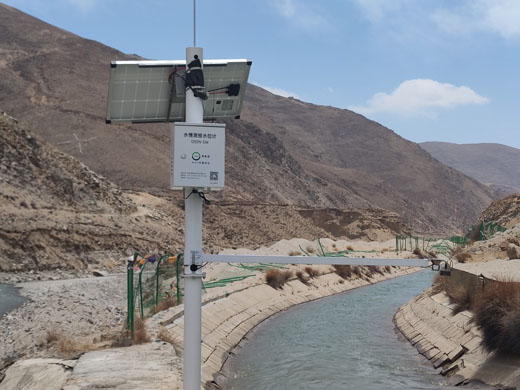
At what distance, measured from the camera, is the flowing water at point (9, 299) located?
A: 859 inches

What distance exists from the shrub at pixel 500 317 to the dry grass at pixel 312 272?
2194 centimetres

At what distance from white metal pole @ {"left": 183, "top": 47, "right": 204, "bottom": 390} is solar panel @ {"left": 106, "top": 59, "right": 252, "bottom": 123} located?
1.56 ft

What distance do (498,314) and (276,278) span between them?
1884 centimetres

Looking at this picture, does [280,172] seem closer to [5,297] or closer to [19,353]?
[5,297]

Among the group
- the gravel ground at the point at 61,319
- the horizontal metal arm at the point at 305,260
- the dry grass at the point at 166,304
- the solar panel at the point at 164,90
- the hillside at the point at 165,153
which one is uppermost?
the hillside at the point at 165,153

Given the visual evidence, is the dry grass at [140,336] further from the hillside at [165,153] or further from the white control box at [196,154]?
the hillside at [165,153]

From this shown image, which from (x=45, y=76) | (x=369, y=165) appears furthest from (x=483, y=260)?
(x=369, y=165)

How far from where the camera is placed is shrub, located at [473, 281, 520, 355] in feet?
48.2

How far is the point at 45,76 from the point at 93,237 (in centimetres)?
8033

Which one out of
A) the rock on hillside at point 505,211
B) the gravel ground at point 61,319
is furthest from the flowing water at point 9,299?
the rock on hillside at point 505,211

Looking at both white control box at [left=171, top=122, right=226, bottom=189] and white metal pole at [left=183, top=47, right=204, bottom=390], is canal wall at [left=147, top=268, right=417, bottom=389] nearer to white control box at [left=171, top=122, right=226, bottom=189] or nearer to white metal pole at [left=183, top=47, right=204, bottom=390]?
white metal pole at [left=183, top=47, right=204, bottom=390]

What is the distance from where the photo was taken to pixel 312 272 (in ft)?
130

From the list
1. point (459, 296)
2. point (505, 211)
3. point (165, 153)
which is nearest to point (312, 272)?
point (459, 296)

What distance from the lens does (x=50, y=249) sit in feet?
123
